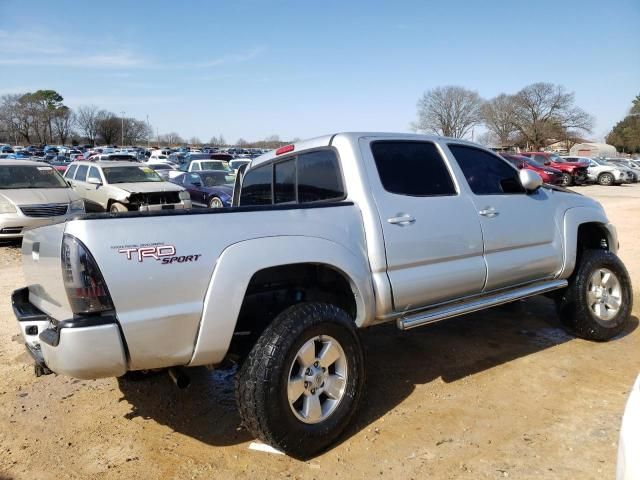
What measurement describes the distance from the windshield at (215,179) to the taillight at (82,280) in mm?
13663

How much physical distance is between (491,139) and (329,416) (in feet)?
291

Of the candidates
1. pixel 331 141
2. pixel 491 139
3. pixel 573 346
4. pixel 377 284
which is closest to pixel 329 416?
pixel 377 284

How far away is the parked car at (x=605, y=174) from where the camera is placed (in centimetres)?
2948

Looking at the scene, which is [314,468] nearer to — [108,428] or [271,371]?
[271,371]

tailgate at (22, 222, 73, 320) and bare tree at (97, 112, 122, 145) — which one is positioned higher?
bare tree at (97, 112, 122, 145)

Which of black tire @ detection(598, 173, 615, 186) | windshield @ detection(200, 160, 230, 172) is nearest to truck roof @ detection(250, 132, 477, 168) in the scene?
windshield @ detection(200, 160, 230, 172)

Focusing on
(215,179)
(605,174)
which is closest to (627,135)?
(605,174)

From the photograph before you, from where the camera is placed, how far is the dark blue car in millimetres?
14630

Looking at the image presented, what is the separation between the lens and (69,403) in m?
3.69

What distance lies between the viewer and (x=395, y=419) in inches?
134

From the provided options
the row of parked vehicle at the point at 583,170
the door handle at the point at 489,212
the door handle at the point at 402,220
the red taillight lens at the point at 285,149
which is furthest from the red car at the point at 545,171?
the door handle at the point at 402,220

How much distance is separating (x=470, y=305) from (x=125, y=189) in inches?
418

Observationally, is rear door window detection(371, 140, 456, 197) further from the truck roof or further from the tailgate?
the tailgate

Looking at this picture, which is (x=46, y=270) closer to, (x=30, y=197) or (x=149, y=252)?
(x=149, y=252)
